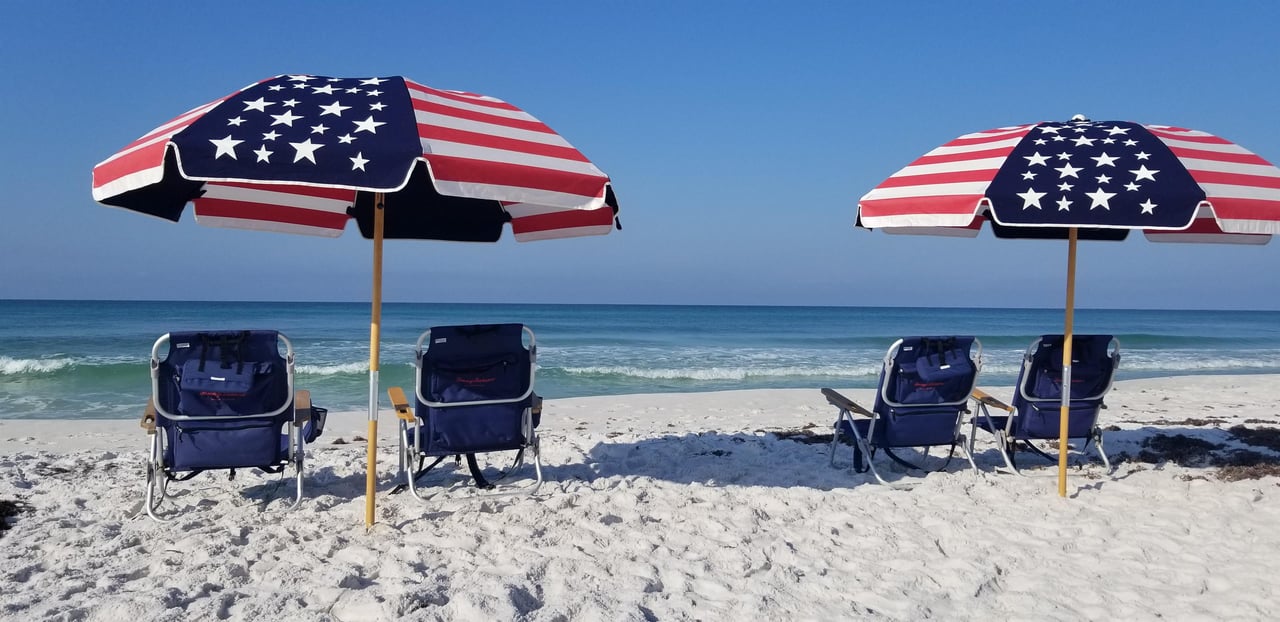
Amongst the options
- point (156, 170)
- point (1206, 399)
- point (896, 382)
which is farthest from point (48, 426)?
point (1206, 399)

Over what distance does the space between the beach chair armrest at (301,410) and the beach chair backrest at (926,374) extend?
3426 mm

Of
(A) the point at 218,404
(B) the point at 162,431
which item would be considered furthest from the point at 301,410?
(B) the point at 162,431

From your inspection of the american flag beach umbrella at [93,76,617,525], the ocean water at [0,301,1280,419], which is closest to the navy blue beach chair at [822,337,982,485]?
the american flag beach umbrella at [93,76,617,525]

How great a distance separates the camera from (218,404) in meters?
3.99

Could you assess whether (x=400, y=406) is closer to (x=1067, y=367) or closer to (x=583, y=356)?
(x=1067, y=367)

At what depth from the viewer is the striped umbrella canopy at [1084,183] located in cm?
365

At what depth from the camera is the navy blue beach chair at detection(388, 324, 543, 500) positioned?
4305 mm

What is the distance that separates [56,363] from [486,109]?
1843 centimetres

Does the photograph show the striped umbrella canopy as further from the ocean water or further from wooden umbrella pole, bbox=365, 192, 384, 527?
the ocean water

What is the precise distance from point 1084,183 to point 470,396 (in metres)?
3.32

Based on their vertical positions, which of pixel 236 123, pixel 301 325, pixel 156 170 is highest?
pixel 236 123

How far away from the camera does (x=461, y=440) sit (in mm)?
4344

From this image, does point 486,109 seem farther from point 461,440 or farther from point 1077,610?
point 1077,610

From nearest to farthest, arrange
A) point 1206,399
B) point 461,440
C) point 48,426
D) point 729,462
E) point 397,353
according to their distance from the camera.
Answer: point 461,440 → point 729,462 → point 48,426 → point 1206,399 → point 397,353
